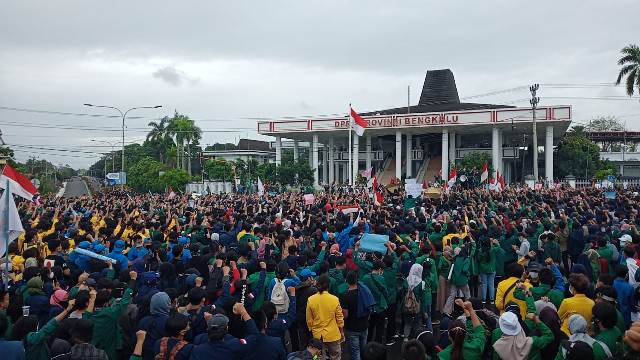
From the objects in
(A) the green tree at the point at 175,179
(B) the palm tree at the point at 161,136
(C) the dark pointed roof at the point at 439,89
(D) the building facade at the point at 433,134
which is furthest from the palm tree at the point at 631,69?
(B) the palm tree at the point at 161,136

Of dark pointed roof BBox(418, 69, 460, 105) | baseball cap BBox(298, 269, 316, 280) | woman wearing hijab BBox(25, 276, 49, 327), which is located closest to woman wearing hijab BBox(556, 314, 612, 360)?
baseball cap BBox(298, 269, 316, 280)

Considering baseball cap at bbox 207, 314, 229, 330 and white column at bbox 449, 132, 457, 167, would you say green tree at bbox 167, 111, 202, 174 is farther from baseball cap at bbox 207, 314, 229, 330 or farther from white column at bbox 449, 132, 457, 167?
A: baseball cap at bbox 207, 314, 229, 330

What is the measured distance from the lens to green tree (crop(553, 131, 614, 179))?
48062mm

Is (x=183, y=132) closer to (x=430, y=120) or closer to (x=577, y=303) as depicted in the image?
(x=430, y=120)

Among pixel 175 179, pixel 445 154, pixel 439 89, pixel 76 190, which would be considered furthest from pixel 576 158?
pixel 76 190

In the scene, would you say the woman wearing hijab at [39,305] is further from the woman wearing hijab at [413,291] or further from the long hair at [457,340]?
the woman wearing hijab at [413,291]

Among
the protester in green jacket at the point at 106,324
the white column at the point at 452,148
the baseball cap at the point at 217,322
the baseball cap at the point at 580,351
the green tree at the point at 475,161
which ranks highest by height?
the white column at the point at 452,148

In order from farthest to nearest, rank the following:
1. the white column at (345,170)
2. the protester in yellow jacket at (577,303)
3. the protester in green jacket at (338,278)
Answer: the white column at (345,170)
the protester in green jacket at (338,278)
the protester in yellow jacket at (577,303)

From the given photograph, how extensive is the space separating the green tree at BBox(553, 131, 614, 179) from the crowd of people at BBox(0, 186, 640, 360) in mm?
39707

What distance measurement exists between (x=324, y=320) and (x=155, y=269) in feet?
9.52

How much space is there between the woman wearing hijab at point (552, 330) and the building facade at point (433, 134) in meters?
35.4

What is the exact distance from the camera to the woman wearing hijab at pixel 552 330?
503 centimetres

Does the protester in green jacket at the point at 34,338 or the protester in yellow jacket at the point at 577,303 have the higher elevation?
the protester in yellow jacket at the point at 577,303

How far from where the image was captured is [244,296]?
Answer: 257 inches
